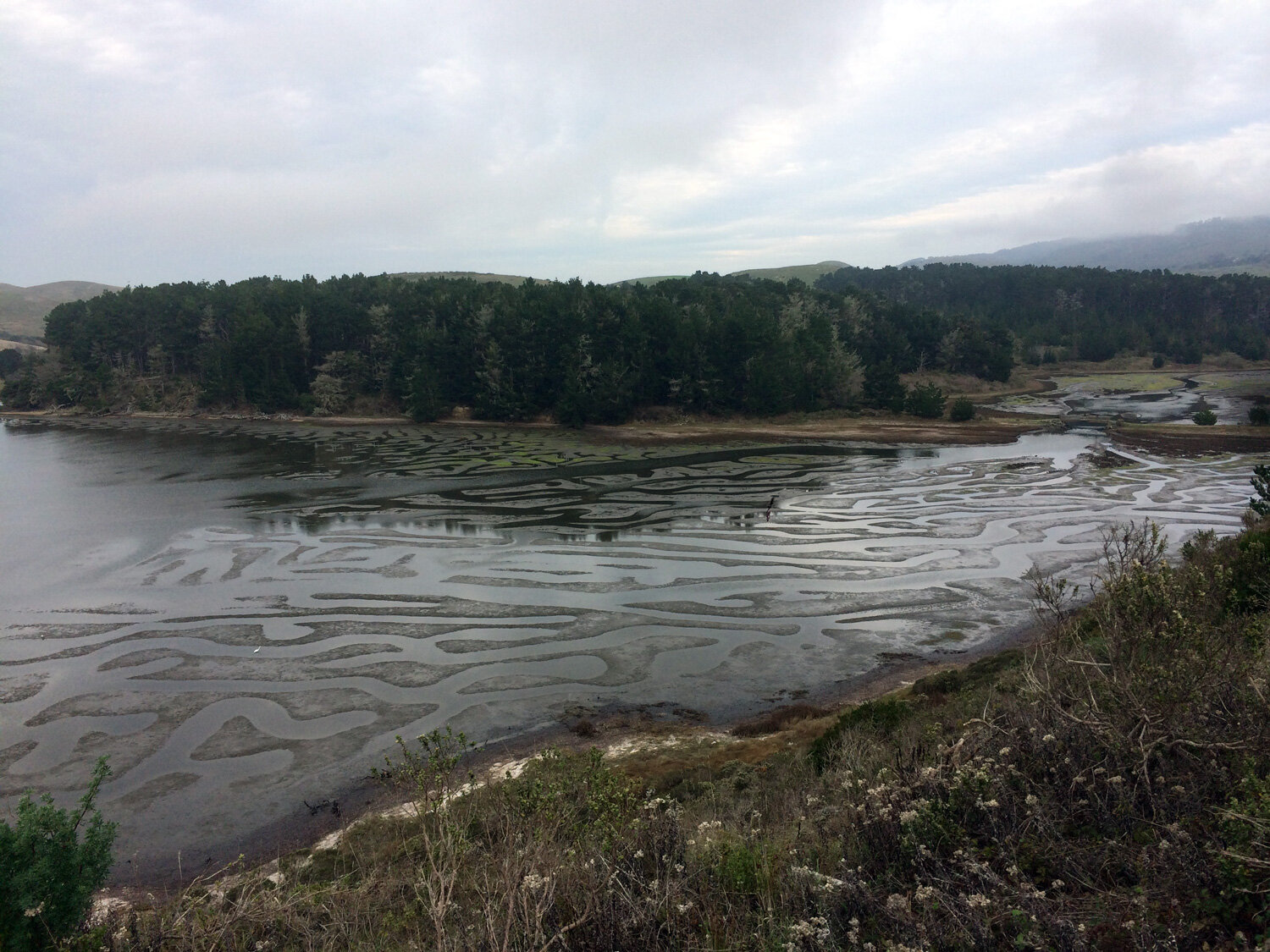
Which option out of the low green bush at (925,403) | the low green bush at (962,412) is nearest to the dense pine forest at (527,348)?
the low green bush at (925,403)

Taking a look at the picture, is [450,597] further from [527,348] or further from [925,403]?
[925,403]

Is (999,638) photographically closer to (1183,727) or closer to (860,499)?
(1183,727)

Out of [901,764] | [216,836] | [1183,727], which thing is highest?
[1183,727]

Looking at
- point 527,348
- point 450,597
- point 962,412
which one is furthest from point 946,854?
point 527,348

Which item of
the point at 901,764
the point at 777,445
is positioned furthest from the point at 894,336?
the point at 901,764

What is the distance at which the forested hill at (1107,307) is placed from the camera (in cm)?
11050

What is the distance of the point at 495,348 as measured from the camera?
66.9 metres

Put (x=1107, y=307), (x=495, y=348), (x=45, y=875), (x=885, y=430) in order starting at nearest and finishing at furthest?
(x=45, y=875), (x=885, y=430), (x=495, y=348), (x=1107, y=307)

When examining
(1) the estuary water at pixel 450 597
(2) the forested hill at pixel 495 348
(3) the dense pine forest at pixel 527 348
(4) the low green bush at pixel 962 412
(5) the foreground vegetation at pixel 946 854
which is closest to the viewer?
(5) the foreground vegetation at pixel 946 854

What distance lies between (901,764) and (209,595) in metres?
23.4

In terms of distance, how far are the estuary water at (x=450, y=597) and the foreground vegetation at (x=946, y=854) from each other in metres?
6.96

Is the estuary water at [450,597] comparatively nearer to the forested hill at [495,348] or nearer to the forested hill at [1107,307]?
the forested hill at [495,348]

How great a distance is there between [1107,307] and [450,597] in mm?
143684

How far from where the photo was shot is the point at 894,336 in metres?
82.9
